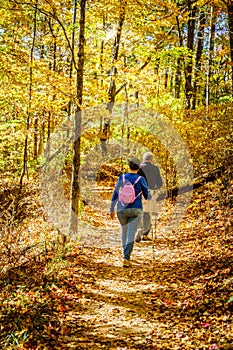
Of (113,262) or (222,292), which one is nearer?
(222,292)

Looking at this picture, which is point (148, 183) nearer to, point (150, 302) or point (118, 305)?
point (150, 302)

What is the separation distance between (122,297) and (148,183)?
3636 millimetres

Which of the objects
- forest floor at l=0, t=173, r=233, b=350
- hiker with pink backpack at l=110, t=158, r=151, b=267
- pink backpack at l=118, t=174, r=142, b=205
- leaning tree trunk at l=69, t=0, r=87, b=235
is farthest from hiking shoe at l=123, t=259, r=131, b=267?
leaning tree trunk at l=69, t=0, r=87, b=235

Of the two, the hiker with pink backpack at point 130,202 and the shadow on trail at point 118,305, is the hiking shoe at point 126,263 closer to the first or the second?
the hiker with pink backpack at point 130,202

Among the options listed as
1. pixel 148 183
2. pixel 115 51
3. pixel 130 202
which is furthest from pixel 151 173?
pixel 115 51

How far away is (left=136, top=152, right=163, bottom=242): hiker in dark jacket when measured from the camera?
8695 millimetres

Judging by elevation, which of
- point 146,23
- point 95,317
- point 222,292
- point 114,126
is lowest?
point 95,317

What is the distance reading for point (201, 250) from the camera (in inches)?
292

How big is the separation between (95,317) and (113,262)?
8.15ft

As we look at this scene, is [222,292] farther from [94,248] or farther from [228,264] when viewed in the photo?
[94,248]

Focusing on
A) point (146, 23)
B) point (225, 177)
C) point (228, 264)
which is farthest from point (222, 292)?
point (146, 23)

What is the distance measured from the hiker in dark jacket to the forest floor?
0.67 meters

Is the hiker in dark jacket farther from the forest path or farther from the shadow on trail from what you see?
the shadow on trail

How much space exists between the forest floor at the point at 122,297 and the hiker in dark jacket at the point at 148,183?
672 millimetres
